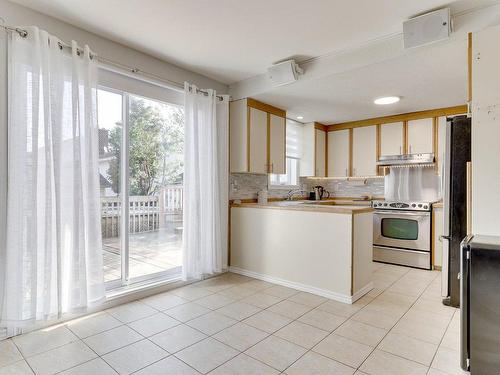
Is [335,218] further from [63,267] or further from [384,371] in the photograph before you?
[63,267]

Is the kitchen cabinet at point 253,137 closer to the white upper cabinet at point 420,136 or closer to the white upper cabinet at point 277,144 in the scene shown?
the white upper cabinet at point 277,144

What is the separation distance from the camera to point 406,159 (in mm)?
4578

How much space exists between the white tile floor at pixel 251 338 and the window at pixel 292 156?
235 cm

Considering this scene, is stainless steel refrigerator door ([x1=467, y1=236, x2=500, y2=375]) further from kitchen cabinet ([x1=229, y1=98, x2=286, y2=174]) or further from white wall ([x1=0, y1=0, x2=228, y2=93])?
white wall ([x1=0, y1=0, x2=228, y2=93])

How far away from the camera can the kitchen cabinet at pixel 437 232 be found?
4141 mm

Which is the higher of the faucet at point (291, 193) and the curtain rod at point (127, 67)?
the curtain rod at point (127, 67)

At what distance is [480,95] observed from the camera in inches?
81.4

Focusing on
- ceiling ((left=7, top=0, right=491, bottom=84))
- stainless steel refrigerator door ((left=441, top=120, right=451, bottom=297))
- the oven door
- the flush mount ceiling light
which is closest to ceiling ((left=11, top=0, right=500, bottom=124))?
ceiling ((left=7, top=0, right=491, bottom=84))

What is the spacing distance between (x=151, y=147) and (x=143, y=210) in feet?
2.40

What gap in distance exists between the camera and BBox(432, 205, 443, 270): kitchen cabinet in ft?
13.6

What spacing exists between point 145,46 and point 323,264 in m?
2.97

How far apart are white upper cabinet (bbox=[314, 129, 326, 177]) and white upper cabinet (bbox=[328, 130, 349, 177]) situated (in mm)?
121

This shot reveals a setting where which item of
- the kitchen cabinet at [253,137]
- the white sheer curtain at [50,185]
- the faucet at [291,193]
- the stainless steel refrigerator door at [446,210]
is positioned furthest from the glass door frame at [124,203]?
the stainless steel refrigerator door at [446,210]

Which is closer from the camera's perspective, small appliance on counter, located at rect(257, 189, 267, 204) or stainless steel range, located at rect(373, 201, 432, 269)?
stainless steel range, located at rect(373, 201, 432, 269)
